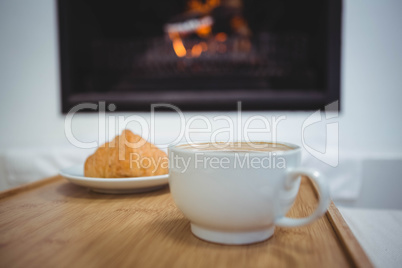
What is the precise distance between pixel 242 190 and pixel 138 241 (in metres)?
0.11

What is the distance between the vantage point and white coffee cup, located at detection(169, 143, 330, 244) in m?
0.27

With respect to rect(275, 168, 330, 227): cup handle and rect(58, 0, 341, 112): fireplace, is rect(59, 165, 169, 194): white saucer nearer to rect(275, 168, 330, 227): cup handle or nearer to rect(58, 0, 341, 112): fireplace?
rect(275, 168, 330, 227): cup handle

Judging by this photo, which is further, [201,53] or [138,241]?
[201,53]

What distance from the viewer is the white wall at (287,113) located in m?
1.05

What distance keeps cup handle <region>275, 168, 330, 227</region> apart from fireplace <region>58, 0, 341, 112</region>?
85 cm

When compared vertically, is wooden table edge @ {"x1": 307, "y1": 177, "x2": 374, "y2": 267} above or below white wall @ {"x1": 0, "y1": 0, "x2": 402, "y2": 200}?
below

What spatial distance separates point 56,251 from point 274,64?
42.4 inches

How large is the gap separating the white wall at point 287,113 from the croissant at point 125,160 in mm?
596

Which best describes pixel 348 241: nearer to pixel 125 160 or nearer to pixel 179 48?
pixel 125 160

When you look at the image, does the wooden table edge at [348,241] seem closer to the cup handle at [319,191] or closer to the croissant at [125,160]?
the cup handle at [319,191]

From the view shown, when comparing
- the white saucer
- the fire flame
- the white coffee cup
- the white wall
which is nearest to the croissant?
the white saucer

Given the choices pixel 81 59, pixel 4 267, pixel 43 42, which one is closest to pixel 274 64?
pixel 81 59

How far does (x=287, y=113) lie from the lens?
1112 millimetres

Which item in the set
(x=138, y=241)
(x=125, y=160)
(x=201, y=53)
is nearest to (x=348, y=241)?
(x=138, y=241)
